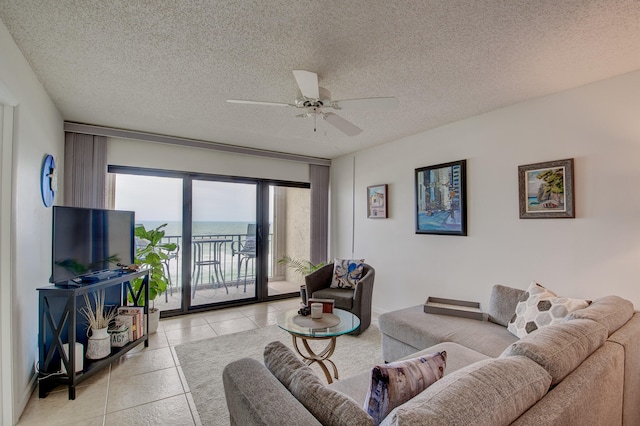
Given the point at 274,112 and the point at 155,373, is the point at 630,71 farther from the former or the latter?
the point at 155,373

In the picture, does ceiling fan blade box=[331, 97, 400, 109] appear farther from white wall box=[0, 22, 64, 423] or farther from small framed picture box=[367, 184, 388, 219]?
small framed picture box=[367, 184, 388, 219]

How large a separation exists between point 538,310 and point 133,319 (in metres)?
3.62

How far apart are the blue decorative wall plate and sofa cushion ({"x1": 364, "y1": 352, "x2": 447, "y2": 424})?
311 centimetres

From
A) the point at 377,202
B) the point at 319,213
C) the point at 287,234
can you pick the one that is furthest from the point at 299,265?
the point at 377,202

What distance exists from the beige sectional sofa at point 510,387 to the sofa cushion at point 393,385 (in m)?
0.10

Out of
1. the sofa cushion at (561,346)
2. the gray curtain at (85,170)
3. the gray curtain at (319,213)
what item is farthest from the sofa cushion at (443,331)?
the gray curtain at (85,170)

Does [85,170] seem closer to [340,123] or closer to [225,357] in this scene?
[225,357]

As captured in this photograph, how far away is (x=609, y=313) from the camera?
1.74 metres

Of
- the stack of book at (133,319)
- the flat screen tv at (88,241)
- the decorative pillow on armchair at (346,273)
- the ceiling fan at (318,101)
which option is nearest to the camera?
the ceiling fan at (318,101)

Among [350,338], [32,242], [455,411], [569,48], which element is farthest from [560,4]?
[32,242]

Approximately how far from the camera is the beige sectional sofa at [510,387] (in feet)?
2.98

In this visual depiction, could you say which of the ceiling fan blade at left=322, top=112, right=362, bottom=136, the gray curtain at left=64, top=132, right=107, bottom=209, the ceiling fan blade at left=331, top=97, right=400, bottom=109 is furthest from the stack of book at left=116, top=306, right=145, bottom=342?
the ceiling fan blade at left=331, top=97, right=400, bottom=109

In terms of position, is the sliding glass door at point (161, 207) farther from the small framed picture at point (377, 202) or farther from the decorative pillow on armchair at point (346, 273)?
the small framed picture at point (377, 202)

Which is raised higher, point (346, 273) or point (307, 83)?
point (307, 83)
